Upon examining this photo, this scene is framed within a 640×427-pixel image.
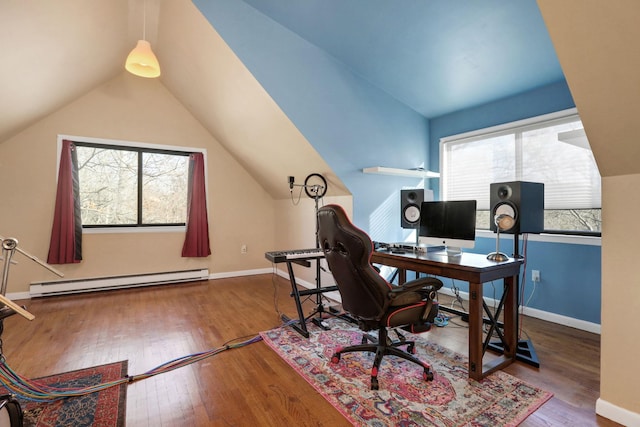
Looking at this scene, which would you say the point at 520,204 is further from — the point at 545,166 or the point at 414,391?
the point at 414,391

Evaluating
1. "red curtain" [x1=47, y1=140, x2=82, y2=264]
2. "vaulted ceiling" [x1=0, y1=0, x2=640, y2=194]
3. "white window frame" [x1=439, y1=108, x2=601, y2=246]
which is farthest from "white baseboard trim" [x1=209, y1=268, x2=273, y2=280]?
"white window frame" [x1=439, y1=108, x2=601, y2=246]

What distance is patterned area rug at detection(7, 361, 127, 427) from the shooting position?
1.65m

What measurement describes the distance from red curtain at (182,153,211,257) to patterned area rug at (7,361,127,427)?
2748 millimetres

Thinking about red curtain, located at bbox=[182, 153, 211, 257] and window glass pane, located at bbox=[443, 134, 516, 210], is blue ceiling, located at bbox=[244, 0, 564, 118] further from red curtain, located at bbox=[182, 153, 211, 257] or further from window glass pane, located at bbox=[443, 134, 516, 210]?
red curtain, located at bbox=[182, 153, 211, 257]

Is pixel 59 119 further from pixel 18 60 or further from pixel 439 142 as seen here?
pixel 439 142

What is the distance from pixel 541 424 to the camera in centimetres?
163

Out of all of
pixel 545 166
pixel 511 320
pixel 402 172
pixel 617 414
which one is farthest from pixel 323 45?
pixel 617 414

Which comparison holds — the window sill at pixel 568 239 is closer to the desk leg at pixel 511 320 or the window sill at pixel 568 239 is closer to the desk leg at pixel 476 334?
the desk leg at pixel 511 320

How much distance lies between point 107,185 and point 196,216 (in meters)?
1.29

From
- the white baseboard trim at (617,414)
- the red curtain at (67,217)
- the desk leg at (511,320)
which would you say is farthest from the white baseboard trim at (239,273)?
the white baseboard trim at (617,414)

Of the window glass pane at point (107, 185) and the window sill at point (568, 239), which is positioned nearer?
the window sill at point (568, 239)

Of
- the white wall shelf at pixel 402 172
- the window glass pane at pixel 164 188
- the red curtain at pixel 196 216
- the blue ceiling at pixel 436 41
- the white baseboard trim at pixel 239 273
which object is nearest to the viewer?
the blue ceiling at pixel 436 41

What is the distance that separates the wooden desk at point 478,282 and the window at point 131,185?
374cm

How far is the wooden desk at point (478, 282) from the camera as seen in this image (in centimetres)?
202
